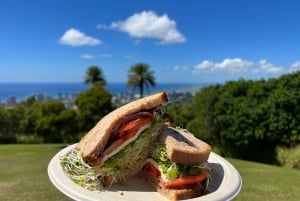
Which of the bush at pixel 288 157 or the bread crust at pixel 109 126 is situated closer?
the bread crust at pixel 109 126

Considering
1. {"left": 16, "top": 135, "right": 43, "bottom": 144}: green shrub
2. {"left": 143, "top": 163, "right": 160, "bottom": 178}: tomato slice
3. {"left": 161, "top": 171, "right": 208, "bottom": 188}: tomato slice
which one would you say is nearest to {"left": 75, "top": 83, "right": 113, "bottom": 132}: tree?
{"left": 16, "top": 135, "right": 43, "bottom": 144}: green shrub

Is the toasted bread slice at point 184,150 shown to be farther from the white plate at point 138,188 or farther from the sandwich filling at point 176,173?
the white plate at point 138,188

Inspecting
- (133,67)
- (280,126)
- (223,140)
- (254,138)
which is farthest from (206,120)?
(133,67)

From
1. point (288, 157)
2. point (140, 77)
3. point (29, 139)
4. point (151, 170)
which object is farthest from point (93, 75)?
point (151, 170)

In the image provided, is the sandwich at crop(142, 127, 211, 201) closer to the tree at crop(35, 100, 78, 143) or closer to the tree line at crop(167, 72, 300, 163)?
the tree line at crop(167, 72, 300, 163)

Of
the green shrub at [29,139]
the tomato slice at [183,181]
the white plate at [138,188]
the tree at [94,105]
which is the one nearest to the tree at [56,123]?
the green shrub at [29,139]
